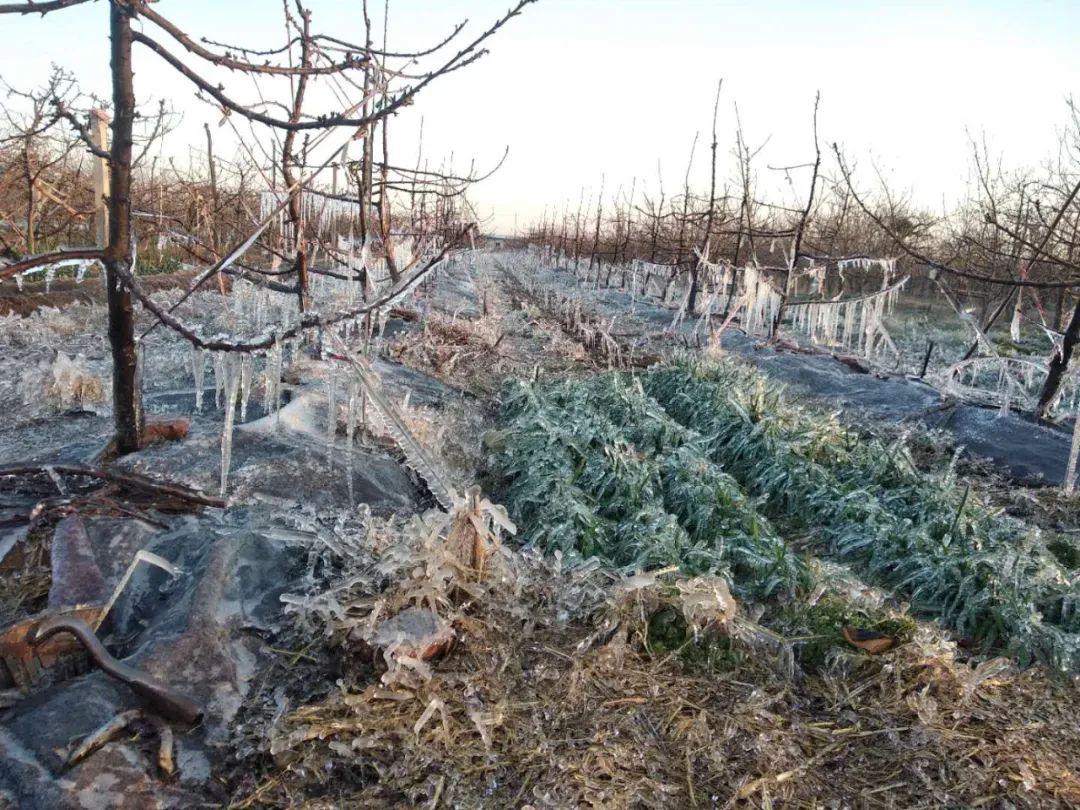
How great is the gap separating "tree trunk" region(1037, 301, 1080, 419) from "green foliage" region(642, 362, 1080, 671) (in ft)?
8.01

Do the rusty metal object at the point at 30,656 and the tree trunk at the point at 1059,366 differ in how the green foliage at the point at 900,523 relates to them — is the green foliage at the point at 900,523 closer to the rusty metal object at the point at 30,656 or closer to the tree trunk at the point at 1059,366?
the tree trunk at the point at 1059,366

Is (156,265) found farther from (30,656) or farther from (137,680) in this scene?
(137,680)

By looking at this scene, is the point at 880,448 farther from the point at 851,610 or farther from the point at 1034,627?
the point at 851,610

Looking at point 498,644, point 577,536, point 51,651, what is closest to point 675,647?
point 498,644

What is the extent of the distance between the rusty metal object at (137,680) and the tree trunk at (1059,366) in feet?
23.2

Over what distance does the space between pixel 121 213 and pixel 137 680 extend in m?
1.85

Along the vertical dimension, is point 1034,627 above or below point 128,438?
below

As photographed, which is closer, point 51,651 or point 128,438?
point 51,651

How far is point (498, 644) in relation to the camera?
2.16 meters

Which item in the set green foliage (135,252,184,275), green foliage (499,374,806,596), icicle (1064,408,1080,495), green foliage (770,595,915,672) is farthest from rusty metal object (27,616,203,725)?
green foliage (135,252,184,275)

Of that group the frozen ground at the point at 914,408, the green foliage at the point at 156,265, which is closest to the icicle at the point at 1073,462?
the frozen ground at the point at 914,408

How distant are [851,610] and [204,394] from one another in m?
4.23

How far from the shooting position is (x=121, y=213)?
258 cm

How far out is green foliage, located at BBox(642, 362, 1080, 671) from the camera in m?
2.93
